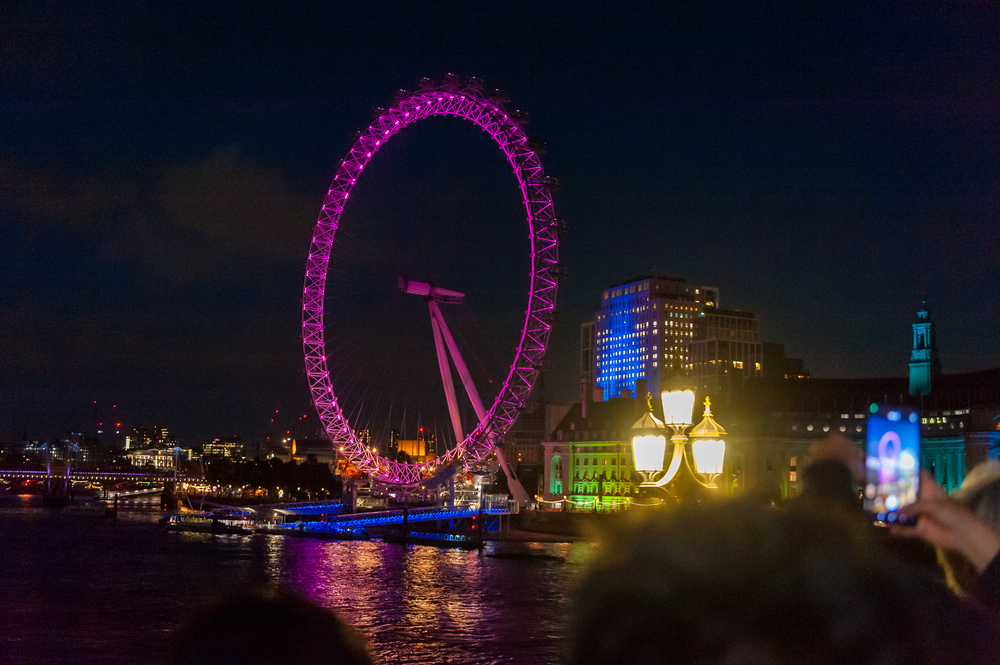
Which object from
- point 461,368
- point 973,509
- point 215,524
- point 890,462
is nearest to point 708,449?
point 890,462

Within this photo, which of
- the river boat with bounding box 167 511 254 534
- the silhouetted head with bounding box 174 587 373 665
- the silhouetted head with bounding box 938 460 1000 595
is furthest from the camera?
the river boat with bounding box 167 511 254 534

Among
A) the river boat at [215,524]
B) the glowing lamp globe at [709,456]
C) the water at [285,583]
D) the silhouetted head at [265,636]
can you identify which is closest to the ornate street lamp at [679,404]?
the glowing lamp globe at [709,456]

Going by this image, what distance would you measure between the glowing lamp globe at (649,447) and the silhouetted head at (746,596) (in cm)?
1627

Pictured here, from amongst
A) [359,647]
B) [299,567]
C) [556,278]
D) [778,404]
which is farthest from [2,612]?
[778,404]

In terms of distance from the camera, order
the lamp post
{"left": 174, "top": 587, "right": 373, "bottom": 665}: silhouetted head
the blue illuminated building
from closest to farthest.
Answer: {"left": 174, "top": 587, "right": 373, "bottom": 665}: silhouetted head < the lamp post < the blue illuminated building

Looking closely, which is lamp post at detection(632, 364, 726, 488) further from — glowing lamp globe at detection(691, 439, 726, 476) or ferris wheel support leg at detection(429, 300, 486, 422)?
ferris wheel support leg at detection(429, 300, 486, 422)

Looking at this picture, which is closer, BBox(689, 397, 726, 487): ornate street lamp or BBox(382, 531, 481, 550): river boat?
BBox(689, 397, 726, 487): ornate street lamp

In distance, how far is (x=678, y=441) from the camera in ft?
55.3

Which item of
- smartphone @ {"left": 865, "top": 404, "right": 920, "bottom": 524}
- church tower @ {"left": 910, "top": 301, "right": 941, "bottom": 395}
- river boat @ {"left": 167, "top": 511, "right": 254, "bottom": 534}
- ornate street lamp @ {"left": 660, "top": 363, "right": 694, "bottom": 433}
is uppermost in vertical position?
church tower @ {"left": 910, "top": 301, "right": 941, "bottom": 395}

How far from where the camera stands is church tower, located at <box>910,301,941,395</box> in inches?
3900

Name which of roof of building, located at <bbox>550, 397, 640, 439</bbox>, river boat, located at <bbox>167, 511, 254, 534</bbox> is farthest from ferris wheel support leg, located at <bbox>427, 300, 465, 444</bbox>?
roof of building, located at <bbox>550, 397, 640, 439</bbox>

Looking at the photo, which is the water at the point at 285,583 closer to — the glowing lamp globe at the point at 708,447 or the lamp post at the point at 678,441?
the lamp post at the point at 678,441

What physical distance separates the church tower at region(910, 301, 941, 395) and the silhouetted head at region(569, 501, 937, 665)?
10394cm

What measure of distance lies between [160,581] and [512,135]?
2754 centimetres
